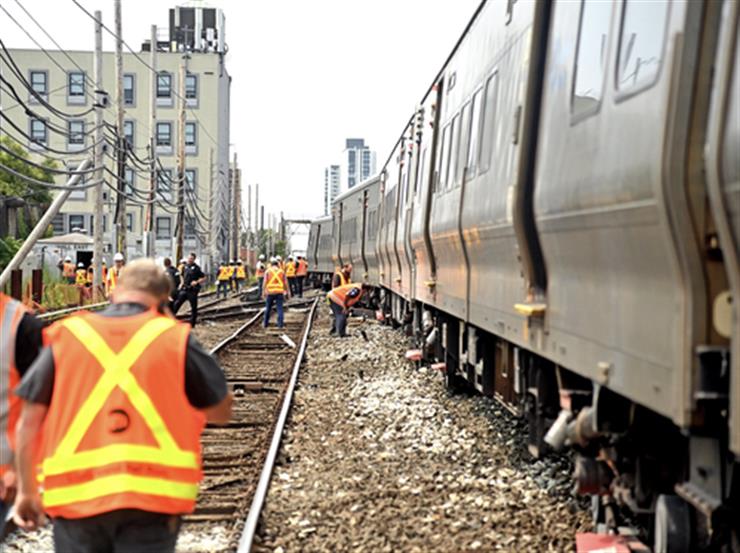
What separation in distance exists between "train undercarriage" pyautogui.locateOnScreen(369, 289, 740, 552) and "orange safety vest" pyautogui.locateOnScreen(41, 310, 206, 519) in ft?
5.81

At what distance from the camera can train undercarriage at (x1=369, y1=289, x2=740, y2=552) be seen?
407 centimetres

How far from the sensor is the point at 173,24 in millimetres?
72312

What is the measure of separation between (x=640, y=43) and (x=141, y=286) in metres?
2.21

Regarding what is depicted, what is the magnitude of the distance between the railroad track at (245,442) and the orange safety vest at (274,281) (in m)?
4.14

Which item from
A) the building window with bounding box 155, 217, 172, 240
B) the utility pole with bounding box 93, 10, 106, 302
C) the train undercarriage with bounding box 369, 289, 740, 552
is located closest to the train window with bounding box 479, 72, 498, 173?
the train undercarriage with bounding box 369, 289, 740, 552

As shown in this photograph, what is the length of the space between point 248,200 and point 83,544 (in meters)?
98.5

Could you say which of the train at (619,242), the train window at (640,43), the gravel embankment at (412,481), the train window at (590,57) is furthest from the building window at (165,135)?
the train window at (640,43)

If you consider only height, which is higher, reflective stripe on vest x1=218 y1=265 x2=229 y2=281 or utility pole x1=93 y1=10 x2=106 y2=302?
utility pole x1=93 y1=10 x2=106 y2=302

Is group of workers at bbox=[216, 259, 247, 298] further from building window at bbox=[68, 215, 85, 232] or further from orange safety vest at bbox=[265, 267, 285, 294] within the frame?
orange safety vest at bbox=[265, 267, 285, 294]

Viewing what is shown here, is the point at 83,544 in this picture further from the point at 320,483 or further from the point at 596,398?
the point at 320,483

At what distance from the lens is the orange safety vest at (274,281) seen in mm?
24203

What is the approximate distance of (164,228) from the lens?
2645 inches

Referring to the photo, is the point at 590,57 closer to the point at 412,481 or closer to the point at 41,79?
the point at 412,481

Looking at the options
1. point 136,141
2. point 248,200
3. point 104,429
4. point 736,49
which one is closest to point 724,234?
point 736,49
